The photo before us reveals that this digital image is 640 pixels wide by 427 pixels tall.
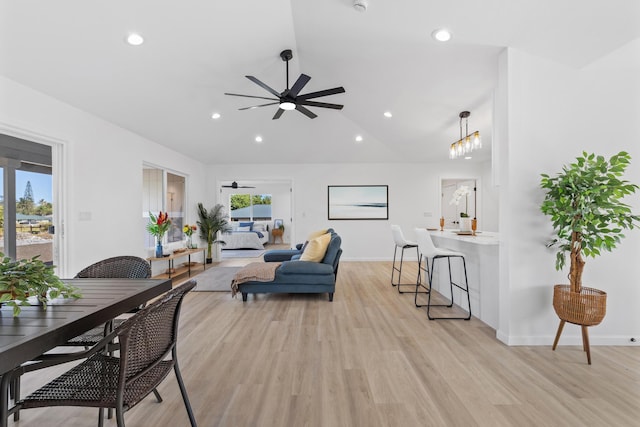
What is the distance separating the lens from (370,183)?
7.33 metres

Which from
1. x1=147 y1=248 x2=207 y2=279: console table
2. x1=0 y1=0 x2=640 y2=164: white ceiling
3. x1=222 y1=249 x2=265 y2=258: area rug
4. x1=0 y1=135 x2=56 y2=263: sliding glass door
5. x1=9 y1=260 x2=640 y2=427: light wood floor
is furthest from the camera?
x1=222 y1=249 x2=265 y2=258: area rug

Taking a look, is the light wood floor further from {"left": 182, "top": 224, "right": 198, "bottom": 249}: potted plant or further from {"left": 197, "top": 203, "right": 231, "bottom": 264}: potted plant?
{"left": 197, "top": 203, "right": 231, "bottom": 264}: potted plant

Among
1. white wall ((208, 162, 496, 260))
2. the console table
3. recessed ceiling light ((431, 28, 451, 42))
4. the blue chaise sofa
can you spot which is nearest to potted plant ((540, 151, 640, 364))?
recessed ceiling light ((431, 28, 451, 42))

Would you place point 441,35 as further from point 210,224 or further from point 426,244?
point 210,224

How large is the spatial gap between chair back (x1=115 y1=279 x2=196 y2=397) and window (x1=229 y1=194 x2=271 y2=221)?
429 inches

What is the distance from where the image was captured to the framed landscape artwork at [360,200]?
730 centimetres

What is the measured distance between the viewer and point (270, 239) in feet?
37.4

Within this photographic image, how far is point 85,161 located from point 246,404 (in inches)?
145

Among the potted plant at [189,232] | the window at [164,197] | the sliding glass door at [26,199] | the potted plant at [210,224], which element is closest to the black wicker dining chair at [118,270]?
the sliding glass door at [26,199]

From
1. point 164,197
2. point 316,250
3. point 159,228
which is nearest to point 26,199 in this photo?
point 159,228

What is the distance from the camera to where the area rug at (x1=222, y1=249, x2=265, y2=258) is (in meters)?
7.99

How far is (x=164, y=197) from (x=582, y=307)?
20.4 feet

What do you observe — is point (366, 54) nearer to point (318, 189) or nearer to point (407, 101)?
point (407, 101)

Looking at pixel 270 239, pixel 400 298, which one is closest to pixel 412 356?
pixel 400 298
